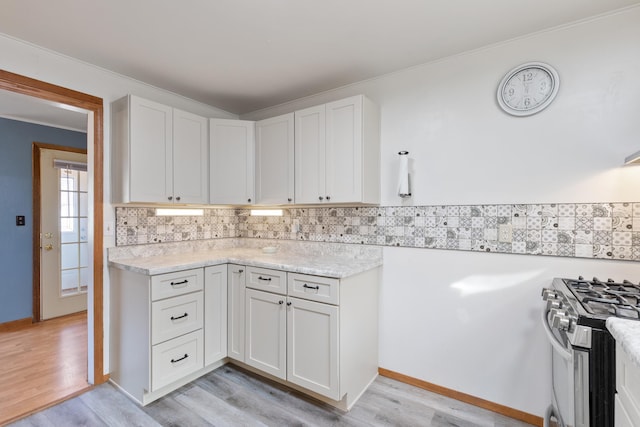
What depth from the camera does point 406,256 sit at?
229 centimetres

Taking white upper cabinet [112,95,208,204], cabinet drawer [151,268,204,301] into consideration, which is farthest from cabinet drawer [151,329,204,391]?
white upper cabinet [112,95,208,204]

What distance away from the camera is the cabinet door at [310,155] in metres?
2.39

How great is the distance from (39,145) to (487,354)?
5.03 meters

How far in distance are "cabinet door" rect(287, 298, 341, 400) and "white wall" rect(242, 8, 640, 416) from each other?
642 millimetres

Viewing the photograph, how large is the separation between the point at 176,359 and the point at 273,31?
2.33 meters

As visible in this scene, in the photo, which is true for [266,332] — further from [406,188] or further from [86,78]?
[86,78]

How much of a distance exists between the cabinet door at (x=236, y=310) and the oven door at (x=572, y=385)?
6.51ft

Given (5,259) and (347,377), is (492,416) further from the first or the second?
(5,259)

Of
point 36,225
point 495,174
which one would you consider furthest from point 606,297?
point 36,225

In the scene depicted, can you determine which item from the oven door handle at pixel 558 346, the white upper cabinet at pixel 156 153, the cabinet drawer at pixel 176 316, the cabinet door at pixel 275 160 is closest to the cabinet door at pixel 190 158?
the white upper cabinet at pixel 156 153

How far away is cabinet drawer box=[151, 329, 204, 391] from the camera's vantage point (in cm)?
202

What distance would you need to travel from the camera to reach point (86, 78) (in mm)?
2215

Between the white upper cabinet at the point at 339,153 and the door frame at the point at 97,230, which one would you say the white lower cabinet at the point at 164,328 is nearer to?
the door frame at the point at 97,230

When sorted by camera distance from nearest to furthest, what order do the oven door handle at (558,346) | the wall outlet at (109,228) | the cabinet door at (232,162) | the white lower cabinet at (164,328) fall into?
the oven door handle at (558,346) → the white lower cabinet at (164,328) → the wall outlet at (109,228) → the cabinet door at (232,162)
